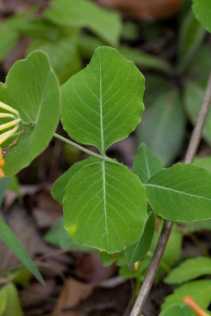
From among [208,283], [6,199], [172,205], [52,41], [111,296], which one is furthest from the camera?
[52,41]

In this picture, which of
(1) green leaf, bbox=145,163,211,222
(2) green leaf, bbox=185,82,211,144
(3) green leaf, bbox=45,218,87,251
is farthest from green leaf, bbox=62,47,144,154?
(2) green leaf, bbox=185,82,211,144

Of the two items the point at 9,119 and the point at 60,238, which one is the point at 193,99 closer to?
the point at 60,238

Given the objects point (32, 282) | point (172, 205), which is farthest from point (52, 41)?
point (172, 205)

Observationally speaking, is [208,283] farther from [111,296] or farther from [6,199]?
[6,199]

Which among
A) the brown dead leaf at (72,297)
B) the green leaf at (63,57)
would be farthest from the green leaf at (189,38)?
the brown dead leaf at (72,297)

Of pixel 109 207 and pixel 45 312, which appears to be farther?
pixel 45 312

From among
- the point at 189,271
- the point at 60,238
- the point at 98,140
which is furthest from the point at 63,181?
the point at 60,238

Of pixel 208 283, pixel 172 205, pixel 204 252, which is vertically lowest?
pixel 204 252
